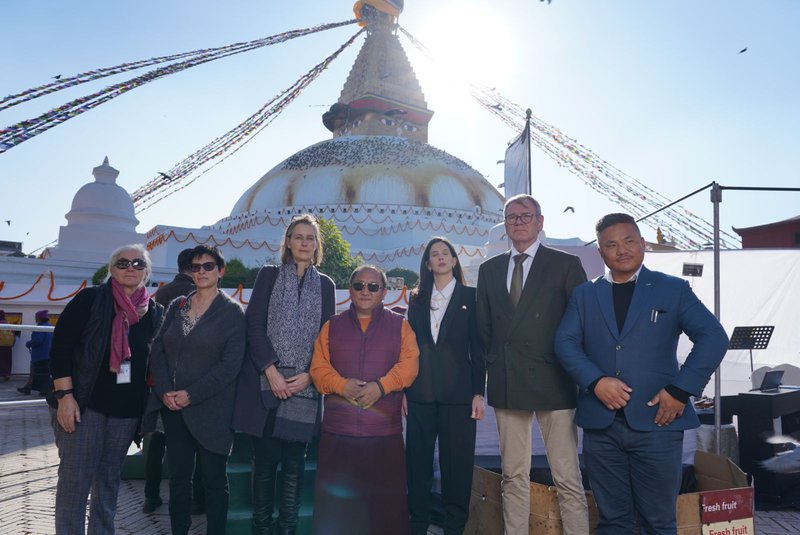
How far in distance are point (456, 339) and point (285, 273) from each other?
1.15 meters

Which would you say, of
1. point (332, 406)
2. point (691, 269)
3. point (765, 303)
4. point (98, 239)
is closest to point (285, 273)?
point (332, 406)

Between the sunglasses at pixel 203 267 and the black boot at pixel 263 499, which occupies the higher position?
the sunglasses at pixel 203 267

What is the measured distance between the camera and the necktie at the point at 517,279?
10.3 ft

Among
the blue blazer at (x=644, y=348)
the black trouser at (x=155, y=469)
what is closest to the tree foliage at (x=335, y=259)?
the black trouser at (x=155, y=469)

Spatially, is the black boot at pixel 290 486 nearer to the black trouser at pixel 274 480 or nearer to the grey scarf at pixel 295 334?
the black trouser at pixel 274 480

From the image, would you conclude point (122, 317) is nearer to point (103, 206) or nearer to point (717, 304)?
point (717, 304)

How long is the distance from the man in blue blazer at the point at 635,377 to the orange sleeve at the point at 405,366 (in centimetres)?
83

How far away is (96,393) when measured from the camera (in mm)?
2963

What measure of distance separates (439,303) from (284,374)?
3.48 ft

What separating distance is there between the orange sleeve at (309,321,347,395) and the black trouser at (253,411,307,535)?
14.2 inches

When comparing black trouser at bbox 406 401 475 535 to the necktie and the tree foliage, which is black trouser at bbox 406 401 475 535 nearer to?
the necktie

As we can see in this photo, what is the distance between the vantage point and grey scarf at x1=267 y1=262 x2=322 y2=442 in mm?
3117

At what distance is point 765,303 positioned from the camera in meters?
6.77

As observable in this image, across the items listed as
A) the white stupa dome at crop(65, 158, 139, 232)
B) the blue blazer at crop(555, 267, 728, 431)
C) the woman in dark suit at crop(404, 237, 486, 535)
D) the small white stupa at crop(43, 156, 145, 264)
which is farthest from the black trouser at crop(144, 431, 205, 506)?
the white stupa dome at crop(65, 158, 139, 232)
